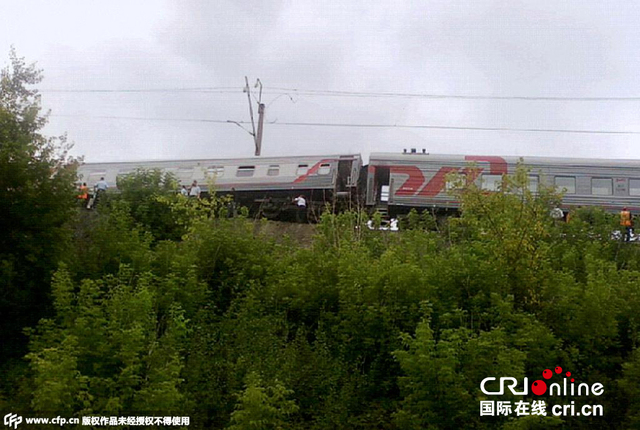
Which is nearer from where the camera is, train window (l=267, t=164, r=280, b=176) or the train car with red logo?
the train car with red logo

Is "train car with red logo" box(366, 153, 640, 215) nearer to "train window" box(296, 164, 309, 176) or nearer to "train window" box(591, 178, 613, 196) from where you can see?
"train window" box(591, 178, 613, 196)

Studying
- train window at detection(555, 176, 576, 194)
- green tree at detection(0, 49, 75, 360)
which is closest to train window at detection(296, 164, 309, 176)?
train window at detection(555, 176, 576, 194)

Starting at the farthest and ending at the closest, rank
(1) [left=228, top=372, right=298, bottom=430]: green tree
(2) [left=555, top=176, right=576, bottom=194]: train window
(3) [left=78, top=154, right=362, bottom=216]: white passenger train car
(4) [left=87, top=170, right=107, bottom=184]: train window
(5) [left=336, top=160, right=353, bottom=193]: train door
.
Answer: (4) [left=87, top=170, right=107, bottom=184]: train window
(5) [left=336, top=160, right=353, bottom=193]: train door
(3) [left=78, top=154, right=362, bottom=216]: white passenger train car
(2) [left=555, top=176, right=576, bottom=194]: train window
(1) [left=228, top=372, right=298, bottom=430]: green tree

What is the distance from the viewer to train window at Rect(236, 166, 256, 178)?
28828 mm

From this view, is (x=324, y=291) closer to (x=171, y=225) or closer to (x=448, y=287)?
(x=448, y=287)

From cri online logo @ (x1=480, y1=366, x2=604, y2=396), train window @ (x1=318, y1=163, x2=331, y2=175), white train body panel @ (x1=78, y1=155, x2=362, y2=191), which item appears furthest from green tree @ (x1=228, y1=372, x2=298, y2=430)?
train window @ (x1=318, y1=163, x2=331, y2=175)

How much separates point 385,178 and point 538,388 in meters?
18.5

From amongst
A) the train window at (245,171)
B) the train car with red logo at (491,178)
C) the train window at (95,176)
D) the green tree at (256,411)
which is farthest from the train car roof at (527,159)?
the green tree at (256,411)

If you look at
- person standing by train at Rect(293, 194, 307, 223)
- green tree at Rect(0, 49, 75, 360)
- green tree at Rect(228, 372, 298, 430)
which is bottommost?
green tree at Rect(228, 372, 298, 430)

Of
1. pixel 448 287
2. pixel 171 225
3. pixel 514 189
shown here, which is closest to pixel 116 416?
pixel 448 287

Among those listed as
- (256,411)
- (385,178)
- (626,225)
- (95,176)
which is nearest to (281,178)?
(385,178)

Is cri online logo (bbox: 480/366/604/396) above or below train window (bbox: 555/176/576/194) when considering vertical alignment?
below

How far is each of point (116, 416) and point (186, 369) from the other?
6.10ft

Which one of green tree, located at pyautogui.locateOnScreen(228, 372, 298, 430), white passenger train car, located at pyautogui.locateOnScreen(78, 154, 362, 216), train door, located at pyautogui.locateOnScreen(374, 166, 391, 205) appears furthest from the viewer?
white passenger train car, located at pyautogui.locateOnScreen(78, 154, 362, 216)
